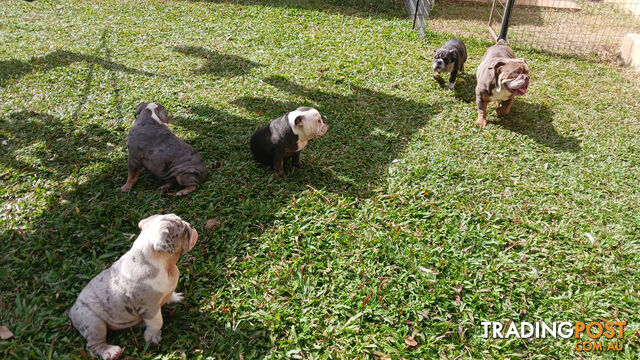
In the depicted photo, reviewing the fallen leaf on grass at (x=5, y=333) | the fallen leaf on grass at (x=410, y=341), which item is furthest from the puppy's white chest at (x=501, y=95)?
the fallen leaf on grass at (x=5, y=333)

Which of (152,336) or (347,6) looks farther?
(347,6)

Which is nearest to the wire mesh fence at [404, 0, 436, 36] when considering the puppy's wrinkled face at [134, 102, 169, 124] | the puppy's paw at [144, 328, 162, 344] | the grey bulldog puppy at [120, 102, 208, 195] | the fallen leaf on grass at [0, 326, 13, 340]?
the puppy's wrinkled face at [134, 102, 169, 124]

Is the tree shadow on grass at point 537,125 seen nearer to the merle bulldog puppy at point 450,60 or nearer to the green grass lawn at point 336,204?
the green grass lawn at point 336,204

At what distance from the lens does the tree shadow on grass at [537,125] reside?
6.08 m

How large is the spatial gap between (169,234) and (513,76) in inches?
211

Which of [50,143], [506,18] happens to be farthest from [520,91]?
[50,143]

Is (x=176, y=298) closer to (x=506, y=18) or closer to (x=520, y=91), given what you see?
(x=520, y=91)

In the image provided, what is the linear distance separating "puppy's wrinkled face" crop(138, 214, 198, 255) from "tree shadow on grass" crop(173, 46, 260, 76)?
542cm

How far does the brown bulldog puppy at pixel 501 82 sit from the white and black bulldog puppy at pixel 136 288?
508 cm

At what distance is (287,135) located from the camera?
4977mm

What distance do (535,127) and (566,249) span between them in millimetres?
2873

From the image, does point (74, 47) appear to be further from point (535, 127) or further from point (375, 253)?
point (535, 127)

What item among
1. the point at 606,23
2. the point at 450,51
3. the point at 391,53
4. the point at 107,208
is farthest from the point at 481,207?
the point at 606,23

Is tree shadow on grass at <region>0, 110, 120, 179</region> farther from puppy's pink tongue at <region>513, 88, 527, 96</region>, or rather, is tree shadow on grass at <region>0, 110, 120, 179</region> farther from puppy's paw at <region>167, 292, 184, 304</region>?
puppy's pink tongue at <region>513, 88, 527, 96</region>
